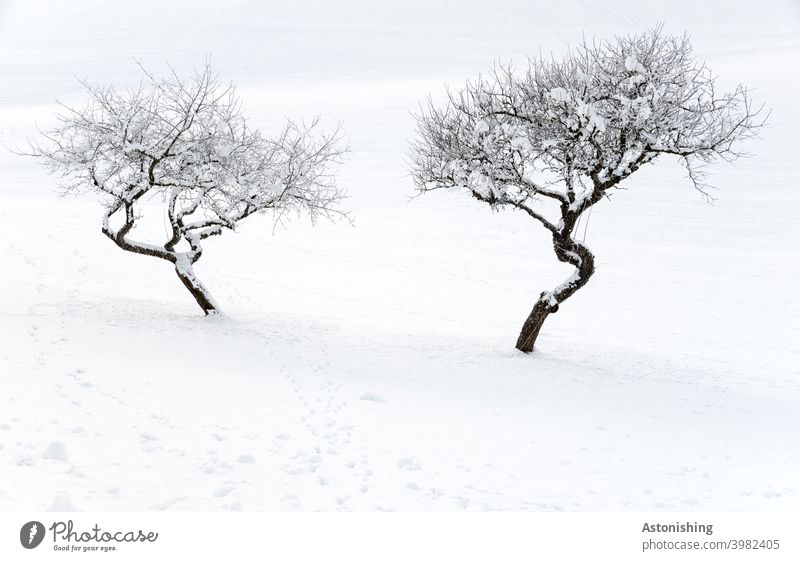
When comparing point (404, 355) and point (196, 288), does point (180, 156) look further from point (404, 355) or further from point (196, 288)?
point (404, 355)

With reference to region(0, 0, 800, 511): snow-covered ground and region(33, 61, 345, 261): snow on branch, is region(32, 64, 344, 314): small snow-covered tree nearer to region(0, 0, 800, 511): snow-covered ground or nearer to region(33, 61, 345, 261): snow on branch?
region(33, 61, 345, 261): snow on branch

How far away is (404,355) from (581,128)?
6.98 metres

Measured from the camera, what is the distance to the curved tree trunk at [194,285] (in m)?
18.1

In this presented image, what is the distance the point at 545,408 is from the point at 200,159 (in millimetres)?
10079

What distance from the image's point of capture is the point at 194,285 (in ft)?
59.8

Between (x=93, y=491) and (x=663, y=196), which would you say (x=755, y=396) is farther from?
(x=663, y=196)

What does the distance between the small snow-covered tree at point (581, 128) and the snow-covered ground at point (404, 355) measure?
4.47m

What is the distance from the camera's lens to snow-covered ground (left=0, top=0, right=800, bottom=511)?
29.8ft

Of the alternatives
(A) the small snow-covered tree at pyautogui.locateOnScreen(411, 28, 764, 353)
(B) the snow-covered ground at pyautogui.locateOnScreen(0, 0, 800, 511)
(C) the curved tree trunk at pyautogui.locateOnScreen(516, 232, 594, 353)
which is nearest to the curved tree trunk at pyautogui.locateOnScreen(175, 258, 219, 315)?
(B) the snow-covered ground at pyautogui.locateOnScreen(0, 0, 800, 511)

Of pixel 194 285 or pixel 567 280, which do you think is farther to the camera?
pixel 194 285

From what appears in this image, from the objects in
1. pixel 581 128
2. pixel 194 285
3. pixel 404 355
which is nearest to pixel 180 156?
pixel 194 285

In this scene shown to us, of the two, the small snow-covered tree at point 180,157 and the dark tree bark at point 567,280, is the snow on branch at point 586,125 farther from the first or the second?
the small snow-covered tree at point 180,157

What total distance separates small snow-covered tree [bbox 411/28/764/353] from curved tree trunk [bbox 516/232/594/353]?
1.1 inches

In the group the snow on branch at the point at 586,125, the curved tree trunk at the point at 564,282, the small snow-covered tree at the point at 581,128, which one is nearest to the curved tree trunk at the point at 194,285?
the small snow-covered tree at the point at 581,128
